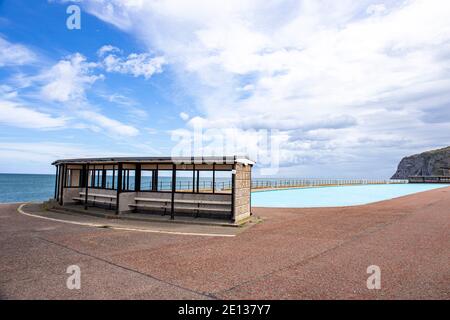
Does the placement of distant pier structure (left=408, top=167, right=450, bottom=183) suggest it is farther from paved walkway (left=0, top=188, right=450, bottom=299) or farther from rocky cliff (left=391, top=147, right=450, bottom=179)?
paved walkway (left=0, top=188, right=450, bottom=299)

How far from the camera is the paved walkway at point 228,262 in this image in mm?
4688

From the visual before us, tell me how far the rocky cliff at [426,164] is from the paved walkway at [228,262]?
4290 inches

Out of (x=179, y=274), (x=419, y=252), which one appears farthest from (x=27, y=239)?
(x=419, y=252)

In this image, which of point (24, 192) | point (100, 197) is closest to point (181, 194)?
point (100, 197)

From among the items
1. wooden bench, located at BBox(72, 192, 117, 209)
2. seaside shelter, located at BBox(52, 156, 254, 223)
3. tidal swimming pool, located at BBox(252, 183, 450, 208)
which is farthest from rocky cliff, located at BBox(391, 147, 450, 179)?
wooden bench, located at BBox(72, 192, 117, 209)

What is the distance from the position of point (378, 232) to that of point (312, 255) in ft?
13.8

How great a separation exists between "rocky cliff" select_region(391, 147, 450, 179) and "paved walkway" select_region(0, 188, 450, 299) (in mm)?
108960

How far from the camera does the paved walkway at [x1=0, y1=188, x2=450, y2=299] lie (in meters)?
4.69

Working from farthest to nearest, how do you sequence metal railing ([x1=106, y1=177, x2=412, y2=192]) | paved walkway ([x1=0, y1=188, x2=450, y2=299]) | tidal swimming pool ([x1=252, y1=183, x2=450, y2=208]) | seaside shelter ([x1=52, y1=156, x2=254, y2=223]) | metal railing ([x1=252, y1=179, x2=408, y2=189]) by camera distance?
metal railing ([x1=252, y1=179, x2=408, y2=189]) → metal railing ([x1=106, y1=177, x2=412, y2=192]) → tidal swimming pool ([x1=252, y1=183, x2=450, y2=208]) → seaside shelter ([x1=52, y1=156, x2=254, y2=223]) → paved walkway ([x1=0, y1=188, x2=450, y2=299])

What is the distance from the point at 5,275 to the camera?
5383 millimetres

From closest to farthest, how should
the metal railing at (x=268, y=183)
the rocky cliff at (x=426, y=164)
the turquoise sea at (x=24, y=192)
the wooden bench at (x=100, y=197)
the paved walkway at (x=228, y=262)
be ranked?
the paved walkway at (x=228, y=262) < the wooden bench at (x=100, y=197) < the metal railing at (x=268, y=183) < the turquoise sea at (x=24, y=192) < the rocky cliff at (x=426, y=164)

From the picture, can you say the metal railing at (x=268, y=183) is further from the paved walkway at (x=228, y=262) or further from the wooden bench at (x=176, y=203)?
the paved walkway at (x=228, y=262)

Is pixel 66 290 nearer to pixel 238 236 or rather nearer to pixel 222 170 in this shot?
pixel 238 236

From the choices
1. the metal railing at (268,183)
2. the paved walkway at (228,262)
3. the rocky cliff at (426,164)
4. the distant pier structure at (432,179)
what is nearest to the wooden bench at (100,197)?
the paved walkway at (228,262)
